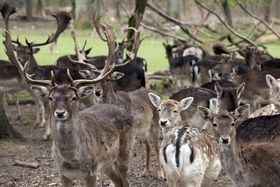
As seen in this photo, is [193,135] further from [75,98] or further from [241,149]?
[75,98]

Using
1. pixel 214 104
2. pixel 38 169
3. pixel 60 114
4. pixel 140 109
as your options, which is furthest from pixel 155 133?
pixel 60 114

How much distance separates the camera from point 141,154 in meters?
8.81

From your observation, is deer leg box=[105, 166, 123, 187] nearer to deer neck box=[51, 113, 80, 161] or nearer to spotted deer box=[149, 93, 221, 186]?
spotted deer box=[149, 93, 221, 186]

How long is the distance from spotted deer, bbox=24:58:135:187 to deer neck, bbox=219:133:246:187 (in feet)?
3.70

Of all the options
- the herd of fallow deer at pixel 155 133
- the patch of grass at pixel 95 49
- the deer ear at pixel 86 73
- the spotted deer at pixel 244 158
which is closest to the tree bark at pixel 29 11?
the patch of grass at pixel 95 49

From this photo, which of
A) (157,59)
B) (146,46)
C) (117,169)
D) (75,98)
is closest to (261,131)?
(117,169)

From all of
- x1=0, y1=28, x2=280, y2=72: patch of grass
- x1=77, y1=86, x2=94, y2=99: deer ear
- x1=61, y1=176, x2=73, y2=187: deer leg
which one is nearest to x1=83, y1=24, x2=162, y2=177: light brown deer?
x1=77, y1=86, x2=94, y2=99: deer ear

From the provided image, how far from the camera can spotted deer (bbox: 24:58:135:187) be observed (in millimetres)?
5547

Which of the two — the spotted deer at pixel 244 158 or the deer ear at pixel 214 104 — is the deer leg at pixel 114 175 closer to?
the spotted deer at pixel 244 158

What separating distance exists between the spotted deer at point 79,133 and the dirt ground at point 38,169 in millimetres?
1000

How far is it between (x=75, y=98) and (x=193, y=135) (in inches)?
44.4

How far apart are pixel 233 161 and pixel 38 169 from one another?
9.37 feet

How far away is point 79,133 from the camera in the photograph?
5684mm

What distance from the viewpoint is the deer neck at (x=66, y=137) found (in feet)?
18.2
